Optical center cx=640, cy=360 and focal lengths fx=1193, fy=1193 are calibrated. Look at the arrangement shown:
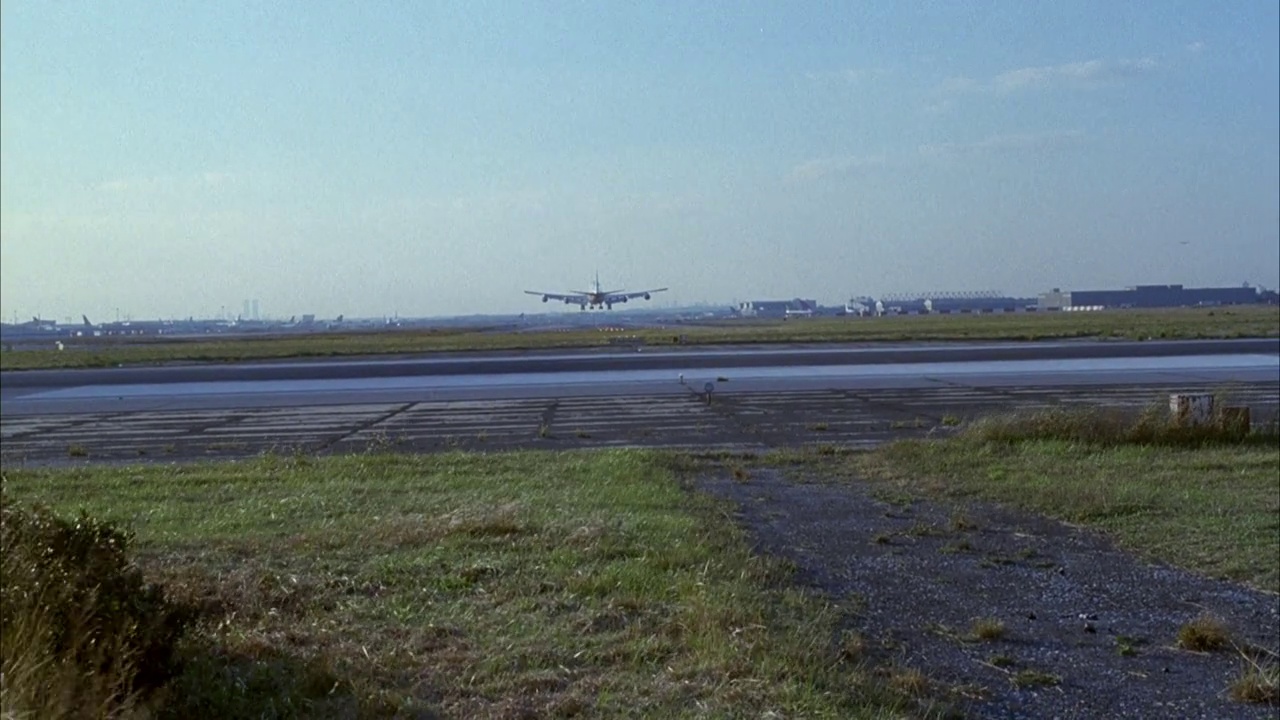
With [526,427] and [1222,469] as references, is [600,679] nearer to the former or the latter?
[1222,469]

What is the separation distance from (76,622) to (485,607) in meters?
2.96

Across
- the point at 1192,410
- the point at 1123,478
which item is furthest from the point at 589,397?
the point at 1123,478

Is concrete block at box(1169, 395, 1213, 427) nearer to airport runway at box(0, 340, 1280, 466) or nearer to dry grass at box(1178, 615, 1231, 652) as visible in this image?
airport runway at box(0, 340, 1280, 466)

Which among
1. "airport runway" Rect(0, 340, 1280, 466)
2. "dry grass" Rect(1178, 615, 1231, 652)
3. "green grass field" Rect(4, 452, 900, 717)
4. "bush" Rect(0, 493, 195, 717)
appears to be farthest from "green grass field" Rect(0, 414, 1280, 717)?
"airport runway" Rect(0, 340, 1280, 466)

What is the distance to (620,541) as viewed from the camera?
33.6 ft

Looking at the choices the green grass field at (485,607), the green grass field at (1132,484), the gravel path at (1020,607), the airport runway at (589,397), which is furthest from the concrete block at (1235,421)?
the green grass field at (485,607)

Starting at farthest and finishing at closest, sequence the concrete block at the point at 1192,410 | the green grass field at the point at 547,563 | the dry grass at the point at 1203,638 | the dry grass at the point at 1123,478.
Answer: the concrete block at the point at 1192,410 → the dry grass at the point at 1123,478 → the dry grass at the point at 1203,638 → the green grass field at the point at 547,563

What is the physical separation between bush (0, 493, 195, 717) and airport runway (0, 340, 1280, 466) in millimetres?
13746

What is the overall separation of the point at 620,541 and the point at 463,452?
31.3 ft

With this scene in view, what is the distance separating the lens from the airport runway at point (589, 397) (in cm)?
2227

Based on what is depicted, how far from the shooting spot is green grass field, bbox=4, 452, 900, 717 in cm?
622

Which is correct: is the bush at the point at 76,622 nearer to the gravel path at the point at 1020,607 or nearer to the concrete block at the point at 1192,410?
the gravel path at the point at 1020,607

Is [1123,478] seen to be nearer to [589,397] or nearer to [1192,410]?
[1192,410]

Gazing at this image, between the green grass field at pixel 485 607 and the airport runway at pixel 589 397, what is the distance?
8.34 m
